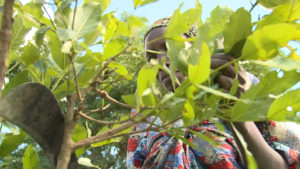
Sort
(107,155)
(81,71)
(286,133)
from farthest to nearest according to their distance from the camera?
(107,155), (286,133), (81,71)

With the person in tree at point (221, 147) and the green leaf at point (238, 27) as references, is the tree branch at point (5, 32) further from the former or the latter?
the person in tree at point (221, 147)

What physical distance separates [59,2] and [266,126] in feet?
2.15

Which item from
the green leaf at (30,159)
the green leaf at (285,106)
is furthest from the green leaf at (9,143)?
the green leaf at (285,106)

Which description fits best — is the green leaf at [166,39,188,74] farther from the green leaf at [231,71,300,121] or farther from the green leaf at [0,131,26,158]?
the green leaf at [0,131,26,158]

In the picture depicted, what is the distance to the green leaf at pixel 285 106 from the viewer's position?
0.91 feet

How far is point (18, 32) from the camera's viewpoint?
0.35 m

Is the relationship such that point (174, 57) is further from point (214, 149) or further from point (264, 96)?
point (214, 149)

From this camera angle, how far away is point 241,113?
0.27 meters

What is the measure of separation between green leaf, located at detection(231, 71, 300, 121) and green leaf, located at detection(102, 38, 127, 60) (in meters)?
0.15

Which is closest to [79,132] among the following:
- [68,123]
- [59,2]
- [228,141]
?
[68,123]

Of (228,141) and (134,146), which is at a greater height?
(228,141)

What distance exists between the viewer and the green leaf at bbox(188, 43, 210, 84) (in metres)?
0.21

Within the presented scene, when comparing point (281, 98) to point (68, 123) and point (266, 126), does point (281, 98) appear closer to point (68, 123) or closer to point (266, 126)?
point (68, 123)

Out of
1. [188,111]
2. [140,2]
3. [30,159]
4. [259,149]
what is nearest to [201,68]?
[188,111]
